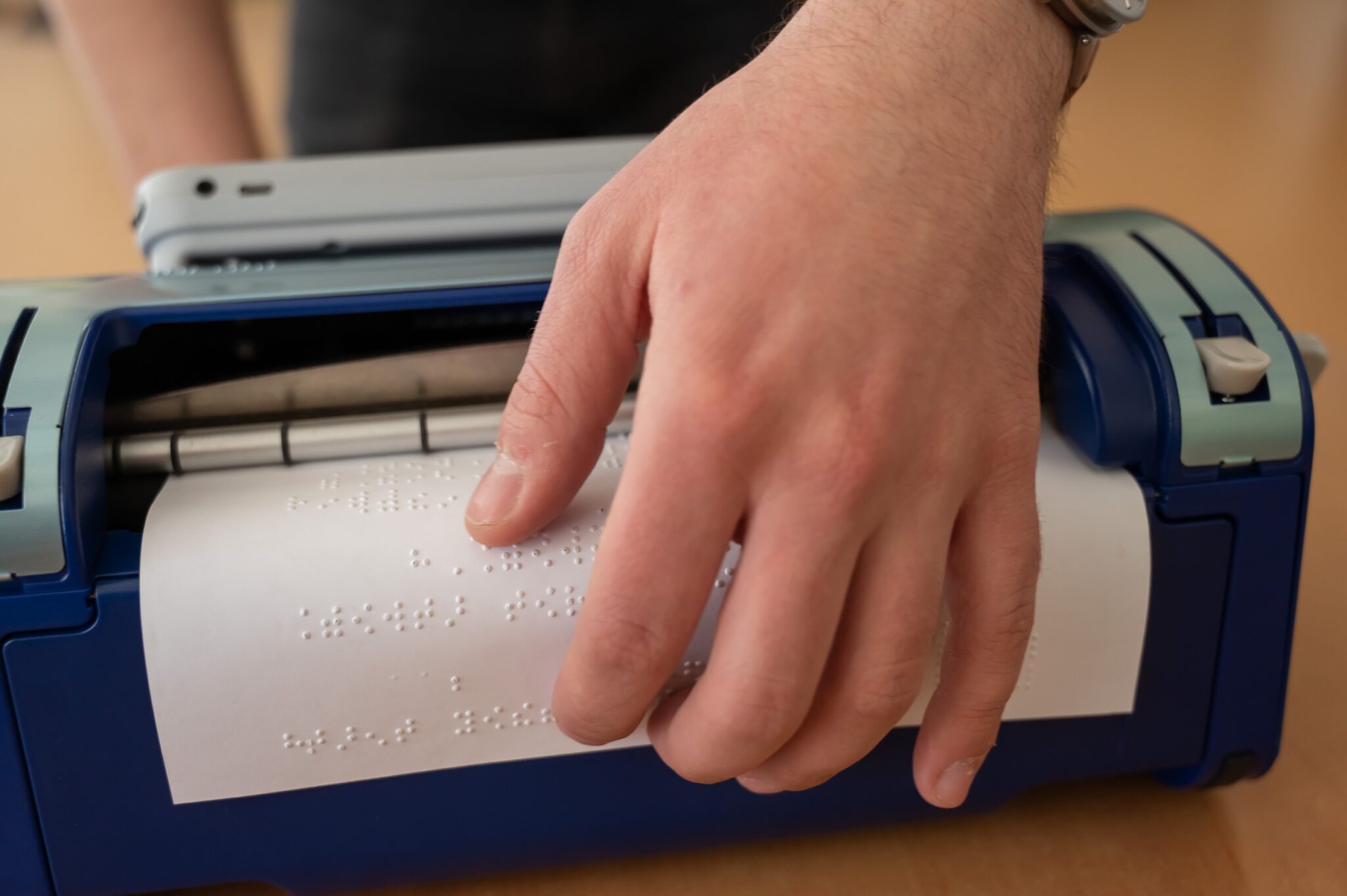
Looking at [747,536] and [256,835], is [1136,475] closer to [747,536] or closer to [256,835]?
[747,536]

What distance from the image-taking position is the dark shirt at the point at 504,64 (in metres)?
0.88

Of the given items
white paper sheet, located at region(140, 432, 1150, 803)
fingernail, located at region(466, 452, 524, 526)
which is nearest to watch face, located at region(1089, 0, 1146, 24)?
white paper sheet, located at region(140, 432, 1150, 803)

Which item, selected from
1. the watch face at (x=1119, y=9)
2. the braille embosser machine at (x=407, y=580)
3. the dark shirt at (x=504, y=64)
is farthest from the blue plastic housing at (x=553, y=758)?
the dark shirt at (x=504, y=64)

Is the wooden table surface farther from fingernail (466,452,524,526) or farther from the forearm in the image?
the forearm

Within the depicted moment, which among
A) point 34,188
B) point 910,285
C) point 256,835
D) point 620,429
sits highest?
point 910,285

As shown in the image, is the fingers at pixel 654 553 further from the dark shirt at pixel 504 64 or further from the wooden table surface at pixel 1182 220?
the dark shirt at pixel 504 64

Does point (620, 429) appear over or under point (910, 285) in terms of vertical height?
under

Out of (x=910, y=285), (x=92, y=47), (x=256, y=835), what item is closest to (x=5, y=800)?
(x=256, y=835)

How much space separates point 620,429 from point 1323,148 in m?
1.42

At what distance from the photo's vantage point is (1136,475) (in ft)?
1.48

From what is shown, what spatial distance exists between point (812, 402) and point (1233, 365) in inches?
8.6

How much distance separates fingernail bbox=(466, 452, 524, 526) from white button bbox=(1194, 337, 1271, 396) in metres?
0.29

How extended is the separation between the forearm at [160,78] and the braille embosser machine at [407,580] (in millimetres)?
414

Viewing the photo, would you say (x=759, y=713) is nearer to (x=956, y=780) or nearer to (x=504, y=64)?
(x=956, y=780)
